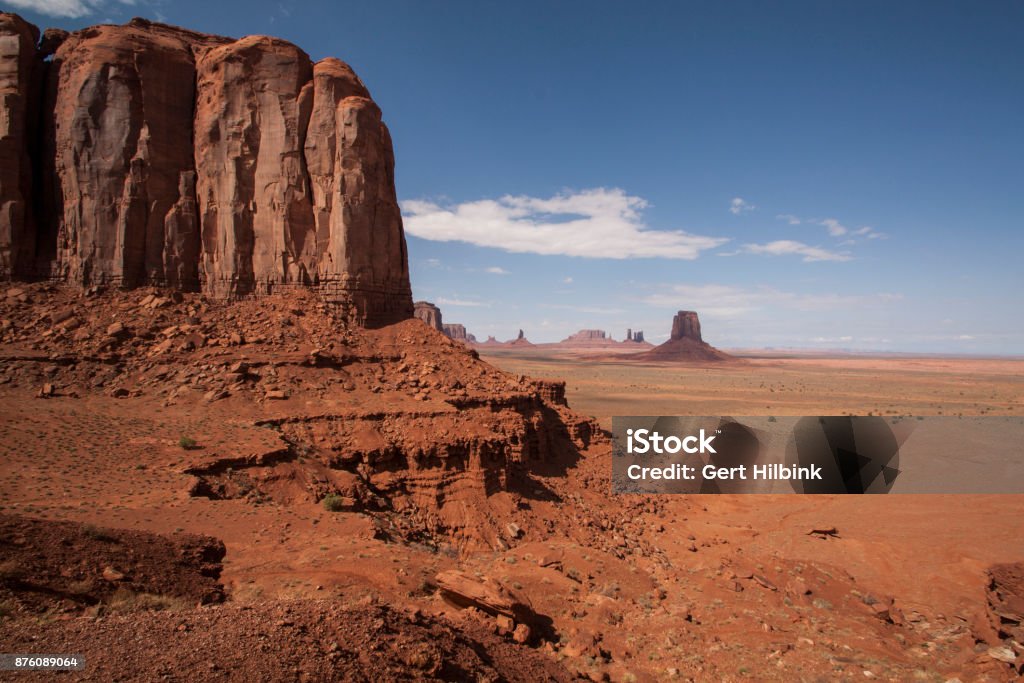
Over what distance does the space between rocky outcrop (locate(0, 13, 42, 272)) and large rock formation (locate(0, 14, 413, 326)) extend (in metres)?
0.08

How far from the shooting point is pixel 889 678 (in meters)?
12.5

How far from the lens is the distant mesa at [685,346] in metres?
163

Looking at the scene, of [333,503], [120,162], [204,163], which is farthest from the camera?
[204,163]

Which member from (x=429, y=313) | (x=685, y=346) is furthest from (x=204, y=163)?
(x=685, y=346)

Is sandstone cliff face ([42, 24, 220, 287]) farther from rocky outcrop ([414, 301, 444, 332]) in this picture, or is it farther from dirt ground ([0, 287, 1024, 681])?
rocky outcrop ([414, 301, 444, 332])

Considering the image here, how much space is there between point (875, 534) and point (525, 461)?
15876 mm

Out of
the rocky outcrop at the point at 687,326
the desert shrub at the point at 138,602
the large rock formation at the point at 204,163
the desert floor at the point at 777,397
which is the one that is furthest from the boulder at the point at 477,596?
the rocky outcrop at the point at 687,326

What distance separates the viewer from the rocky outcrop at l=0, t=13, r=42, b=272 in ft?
80.1

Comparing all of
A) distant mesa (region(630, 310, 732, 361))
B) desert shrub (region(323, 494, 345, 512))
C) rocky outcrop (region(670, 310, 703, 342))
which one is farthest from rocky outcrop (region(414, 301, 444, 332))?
desert shrub (region(323, 494, 345, 512))

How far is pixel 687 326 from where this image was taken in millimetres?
171750

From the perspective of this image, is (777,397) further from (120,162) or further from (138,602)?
(138,602)

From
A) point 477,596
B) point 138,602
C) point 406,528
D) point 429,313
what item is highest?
point 429,313

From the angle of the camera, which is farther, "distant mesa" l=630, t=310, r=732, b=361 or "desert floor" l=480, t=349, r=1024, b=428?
"distant mesa" l=630, t=310, r=732, b=361

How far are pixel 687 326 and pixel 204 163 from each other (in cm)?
16299
